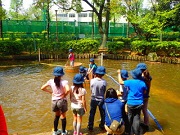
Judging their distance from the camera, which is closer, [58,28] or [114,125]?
[114,125]

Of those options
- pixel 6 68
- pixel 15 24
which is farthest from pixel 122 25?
pixel 6 68

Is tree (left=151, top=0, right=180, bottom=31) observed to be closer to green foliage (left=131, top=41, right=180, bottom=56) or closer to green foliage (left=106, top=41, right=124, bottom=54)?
green foliage (left=131, top=41, right=180, bottom=56)

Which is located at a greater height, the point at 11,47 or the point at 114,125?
the point at 11,47

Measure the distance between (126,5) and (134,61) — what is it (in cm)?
774

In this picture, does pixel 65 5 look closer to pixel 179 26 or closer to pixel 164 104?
pixel 179 26

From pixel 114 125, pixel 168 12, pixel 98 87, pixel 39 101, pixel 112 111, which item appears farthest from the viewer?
pixel 168 12

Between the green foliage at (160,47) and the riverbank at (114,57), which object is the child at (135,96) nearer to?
the riverbank at (114,57)

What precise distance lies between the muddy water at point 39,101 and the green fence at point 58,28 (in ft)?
48.6

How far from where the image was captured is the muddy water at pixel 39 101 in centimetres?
749

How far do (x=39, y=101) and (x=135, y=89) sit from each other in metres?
5.46

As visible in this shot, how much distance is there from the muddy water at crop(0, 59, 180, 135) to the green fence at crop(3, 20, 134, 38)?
14817 mm

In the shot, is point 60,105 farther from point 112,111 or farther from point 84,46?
point 84,46

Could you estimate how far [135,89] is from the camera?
5.45 meters

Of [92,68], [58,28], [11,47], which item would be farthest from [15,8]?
[92,68]
